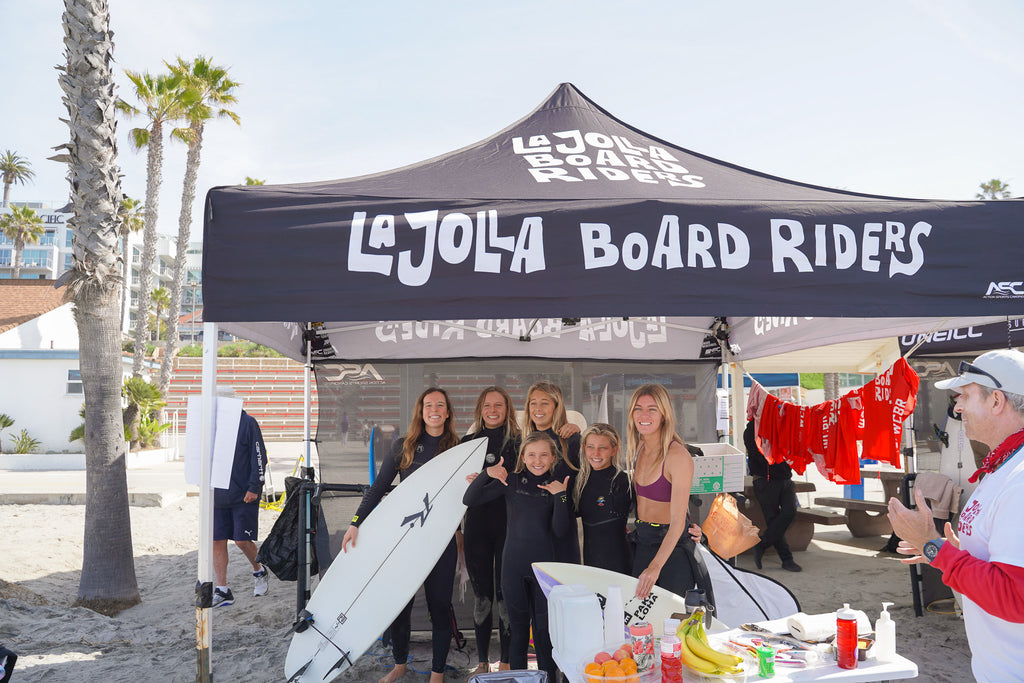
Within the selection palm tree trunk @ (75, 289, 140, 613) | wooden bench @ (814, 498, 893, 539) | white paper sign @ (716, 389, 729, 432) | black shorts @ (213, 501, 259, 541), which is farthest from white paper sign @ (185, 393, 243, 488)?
wooden bench @ (814, 498, 893, 539)

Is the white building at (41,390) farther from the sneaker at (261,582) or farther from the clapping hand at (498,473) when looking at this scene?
the clapping hand at (498,473)

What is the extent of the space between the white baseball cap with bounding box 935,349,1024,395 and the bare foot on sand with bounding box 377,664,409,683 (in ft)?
10.5

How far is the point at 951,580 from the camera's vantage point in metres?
1.75

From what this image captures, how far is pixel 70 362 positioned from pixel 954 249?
21.7 metres

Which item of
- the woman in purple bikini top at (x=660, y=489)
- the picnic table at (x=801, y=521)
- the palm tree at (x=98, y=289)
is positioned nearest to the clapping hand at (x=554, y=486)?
the woman in purple bikini top at (x=660, y=489)

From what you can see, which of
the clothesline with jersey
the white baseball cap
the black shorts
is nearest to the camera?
the white baseball cap

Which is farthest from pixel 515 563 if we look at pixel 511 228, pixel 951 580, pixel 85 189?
pixel 85 189

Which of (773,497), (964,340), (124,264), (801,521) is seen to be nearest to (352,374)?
(773,497)

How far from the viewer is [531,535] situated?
11.1 feet

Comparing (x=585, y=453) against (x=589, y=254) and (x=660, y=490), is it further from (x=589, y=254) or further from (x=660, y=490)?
(x=589, y=254)

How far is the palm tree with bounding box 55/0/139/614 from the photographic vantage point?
5.48m

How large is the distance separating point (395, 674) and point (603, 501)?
1580 millimetres

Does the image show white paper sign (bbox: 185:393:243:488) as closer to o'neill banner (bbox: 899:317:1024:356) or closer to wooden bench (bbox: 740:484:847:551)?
wooden bench (bbox: 740:484:847:551)

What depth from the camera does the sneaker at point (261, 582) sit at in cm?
→ 559
